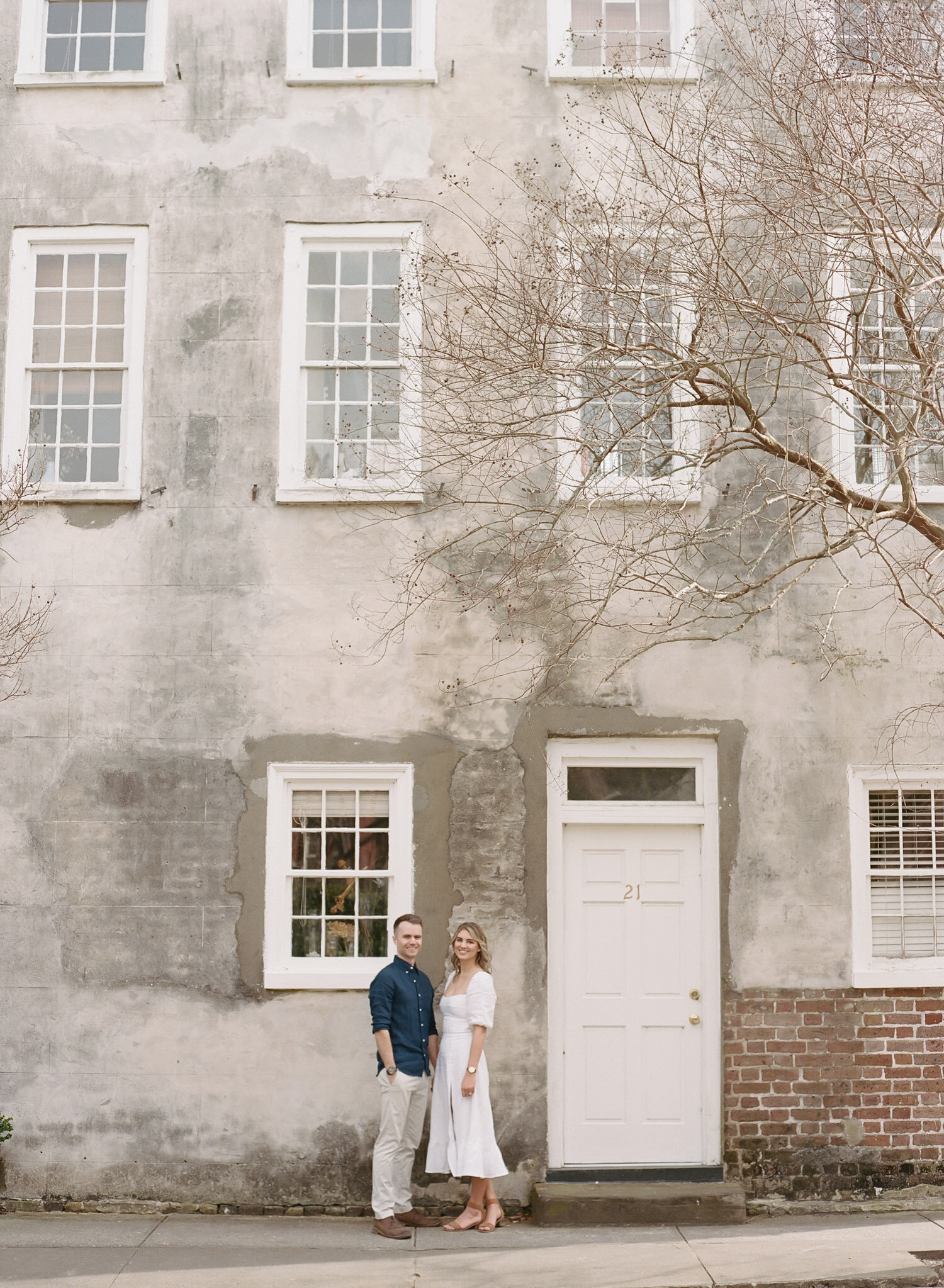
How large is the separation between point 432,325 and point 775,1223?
6449 mm

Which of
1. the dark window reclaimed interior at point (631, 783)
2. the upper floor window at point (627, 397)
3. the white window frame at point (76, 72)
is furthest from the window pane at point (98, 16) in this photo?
the dark window reclaimed interior at point (631, 783)

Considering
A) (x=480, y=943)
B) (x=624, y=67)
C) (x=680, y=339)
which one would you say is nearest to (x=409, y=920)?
(x=480, y=943)

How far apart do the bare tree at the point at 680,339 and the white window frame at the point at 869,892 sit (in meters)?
0.92

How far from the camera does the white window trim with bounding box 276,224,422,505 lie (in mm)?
9359

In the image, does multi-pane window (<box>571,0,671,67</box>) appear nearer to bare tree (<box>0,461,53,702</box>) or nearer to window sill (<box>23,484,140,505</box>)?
window sill (<box>23,484,140,505</box>)

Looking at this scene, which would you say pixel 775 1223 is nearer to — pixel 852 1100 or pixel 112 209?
pixel 852 1100

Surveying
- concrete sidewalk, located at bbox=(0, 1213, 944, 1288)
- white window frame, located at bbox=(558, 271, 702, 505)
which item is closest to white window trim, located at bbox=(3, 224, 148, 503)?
white window frame, located at bbox=(558, 271, 702, 505)

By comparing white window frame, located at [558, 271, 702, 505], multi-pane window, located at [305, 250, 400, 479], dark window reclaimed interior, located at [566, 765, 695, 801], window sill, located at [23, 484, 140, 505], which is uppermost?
multi-pane window, located at [305, 250, 400, 479]


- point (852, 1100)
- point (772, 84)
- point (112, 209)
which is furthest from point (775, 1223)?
point (112, 209)

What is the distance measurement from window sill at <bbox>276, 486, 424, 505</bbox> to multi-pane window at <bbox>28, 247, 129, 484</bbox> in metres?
1.31

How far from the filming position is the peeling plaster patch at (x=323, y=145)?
9.67 m

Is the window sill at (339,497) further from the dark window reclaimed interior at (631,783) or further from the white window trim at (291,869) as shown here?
the dark window reclaimed interior at (631,783)

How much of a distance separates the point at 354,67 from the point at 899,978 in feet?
25.2

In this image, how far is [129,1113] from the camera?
9.02 meters
